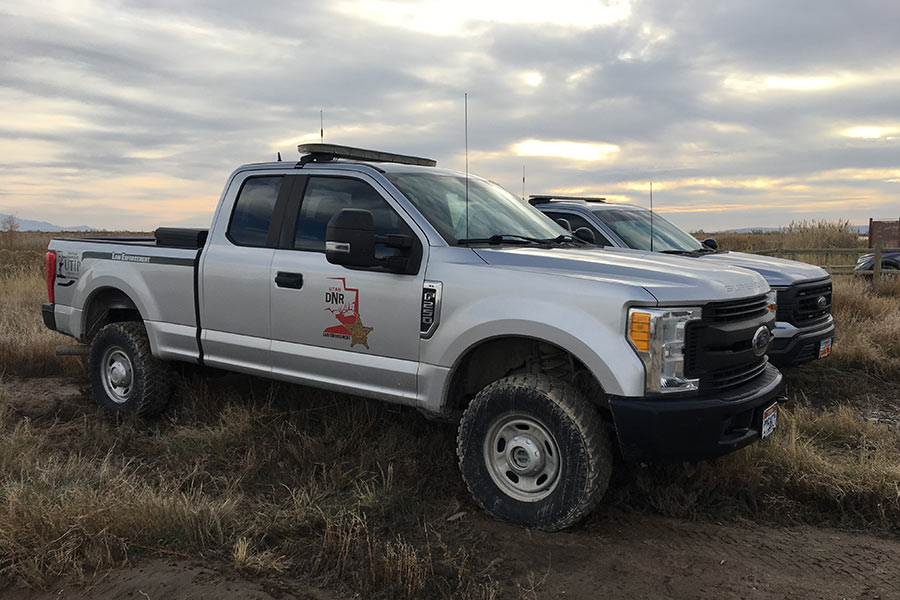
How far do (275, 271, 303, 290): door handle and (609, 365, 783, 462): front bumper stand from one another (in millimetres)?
2215

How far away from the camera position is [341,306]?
4.66m

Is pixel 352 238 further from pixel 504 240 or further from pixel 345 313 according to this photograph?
pixel 504 240

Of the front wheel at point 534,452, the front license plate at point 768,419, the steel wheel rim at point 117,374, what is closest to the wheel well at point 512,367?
the front wheel at point 534,452

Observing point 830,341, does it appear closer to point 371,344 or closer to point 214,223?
point 371,344

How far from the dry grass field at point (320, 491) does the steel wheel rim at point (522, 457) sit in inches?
9.5

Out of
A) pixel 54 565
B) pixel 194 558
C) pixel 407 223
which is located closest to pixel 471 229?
pixel 407 223

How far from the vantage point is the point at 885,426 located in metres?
5.96

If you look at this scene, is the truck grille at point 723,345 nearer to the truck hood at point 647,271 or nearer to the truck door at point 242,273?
the truck hood at point 647,271

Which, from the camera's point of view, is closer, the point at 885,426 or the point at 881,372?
the point at 885,426

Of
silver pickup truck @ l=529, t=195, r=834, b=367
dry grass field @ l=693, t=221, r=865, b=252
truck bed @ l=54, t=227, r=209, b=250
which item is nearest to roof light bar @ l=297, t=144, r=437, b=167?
truck bed @ l=54, t=227, r=209, b=250

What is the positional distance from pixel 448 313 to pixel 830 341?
4.62 meters

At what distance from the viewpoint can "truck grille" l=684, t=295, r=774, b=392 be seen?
3.72 metres

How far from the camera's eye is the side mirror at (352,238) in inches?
162

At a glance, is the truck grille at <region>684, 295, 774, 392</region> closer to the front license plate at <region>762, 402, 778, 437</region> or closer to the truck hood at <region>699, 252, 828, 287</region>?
the front license plate at <region>762, 402, 778, 437</region>
